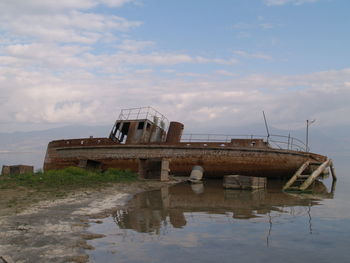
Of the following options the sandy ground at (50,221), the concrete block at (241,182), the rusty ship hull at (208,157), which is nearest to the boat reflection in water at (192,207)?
the sandy ground at (50,221)

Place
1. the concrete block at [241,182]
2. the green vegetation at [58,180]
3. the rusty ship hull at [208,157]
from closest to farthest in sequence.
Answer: the green vegetation at [58,180] < the concrete block at [241,182] < the rusty ship hull at [208,157]

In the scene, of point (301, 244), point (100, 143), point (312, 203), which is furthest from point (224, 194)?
point (100, 143)

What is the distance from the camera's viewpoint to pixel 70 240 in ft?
22.3

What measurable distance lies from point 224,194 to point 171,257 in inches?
368

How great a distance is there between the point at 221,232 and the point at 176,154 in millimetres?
14857

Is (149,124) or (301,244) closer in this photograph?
(301,244)

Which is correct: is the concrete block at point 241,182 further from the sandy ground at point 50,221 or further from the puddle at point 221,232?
the sandy ground at point 50,221

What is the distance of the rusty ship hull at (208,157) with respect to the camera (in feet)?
71.2

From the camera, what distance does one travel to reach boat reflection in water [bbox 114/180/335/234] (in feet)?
29.9

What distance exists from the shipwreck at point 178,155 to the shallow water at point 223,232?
8579 mm

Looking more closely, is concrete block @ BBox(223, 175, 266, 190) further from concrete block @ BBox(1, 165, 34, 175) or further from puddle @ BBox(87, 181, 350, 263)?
concrete block @ BBox(1, 165, 34, 175)

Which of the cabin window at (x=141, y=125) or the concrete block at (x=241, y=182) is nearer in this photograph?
the concrete block at (x=241, y=182)

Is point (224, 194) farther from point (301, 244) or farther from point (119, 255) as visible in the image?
point (119, 255)

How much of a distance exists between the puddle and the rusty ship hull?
885cm
